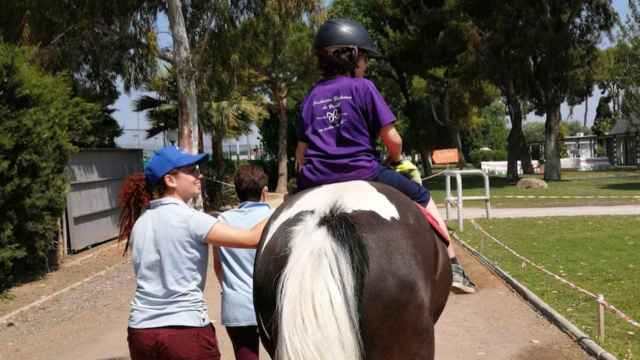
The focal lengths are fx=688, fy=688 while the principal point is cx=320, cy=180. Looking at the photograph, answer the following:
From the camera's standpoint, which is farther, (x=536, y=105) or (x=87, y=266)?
(x=536, y=105)

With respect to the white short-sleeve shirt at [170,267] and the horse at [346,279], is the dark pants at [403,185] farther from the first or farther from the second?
the white short-sleeve shirt at [170,267]

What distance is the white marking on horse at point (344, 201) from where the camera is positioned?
3.17m

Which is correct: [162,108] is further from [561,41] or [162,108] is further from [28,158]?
[561,41]

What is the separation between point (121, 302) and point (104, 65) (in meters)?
11.9

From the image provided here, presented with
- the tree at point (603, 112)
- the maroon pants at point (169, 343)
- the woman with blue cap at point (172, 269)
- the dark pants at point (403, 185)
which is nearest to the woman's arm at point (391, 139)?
the dark pants at point (403, 185)

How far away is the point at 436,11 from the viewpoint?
39.4m

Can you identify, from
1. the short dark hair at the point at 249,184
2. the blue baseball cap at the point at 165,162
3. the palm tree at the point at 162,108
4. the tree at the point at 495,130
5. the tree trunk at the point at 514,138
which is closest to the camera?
the blue baseball cap at the point at 165,162

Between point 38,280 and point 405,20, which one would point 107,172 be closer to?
point 38,280

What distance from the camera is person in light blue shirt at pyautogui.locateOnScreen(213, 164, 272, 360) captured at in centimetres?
443

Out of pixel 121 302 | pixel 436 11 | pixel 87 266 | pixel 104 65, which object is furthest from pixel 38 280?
pixel 436 11

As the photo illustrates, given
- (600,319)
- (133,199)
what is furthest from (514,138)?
(133,199)

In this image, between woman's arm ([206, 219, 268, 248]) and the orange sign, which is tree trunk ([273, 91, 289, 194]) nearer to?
the orange sign

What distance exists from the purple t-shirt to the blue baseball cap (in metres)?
0.66

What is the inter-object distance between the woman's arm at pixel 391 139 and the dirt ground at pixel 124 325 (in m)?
3.16
